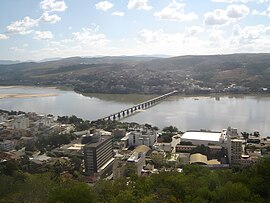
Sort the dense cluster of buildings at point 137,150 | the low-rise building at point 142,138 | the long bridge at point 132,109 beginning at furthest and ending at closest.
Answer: the long bridge at point 132,109
the low-rise building at point 142,138
the dense cluster of buildings at point 137,150

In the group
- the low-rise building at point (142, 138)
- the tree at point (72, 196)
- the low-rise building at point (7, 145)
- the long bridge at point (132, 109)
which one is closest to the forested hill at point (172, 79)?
the long bridge at point (132, 109)

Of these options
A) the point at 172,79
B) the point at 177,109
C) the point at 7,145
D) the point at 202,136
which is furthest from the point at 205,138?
the point at 172,79

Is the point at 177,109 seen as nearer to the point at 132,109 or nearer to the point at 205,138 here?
the point at 132,109

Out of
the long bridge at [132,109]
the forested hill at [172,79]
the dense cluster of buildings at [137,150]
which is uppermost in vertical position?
the forested hill at [172,79]

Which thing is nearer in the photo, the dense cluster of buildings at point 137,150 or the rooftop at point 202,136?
the dense cluster of buildings at point 137,150

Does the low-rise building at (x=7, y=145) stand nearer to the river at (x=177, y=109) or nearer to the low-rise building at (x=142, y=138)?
the low-rise building at (x=142, y=138)

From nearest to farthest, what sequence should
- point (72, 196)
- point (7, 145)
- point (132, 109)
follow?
point (72, 196)
point (7, 145)
point (132, 109)

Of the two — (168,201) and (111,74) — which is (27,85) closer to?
(111,74)

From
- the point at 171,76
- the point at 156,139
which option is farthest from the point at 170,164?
the point at 171,76

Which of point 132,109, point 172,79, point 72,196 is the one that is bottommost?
point 132,109
